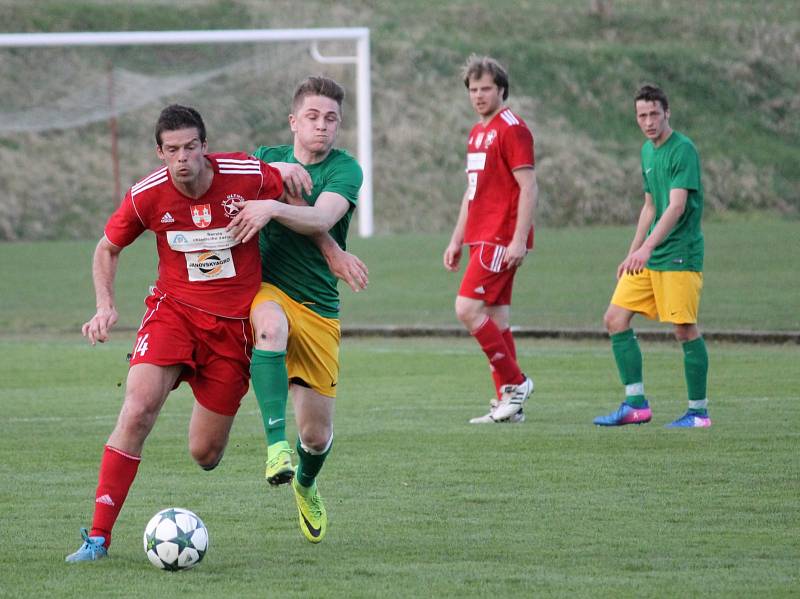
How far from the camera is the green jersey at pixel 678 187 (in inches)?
372

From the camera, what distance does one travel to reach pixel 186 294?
6.07 meters

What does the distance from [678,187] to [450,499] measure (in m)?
3.35

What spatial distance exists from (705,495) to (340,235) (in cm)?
226

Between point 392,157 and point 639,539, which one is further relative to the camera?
point 392,157

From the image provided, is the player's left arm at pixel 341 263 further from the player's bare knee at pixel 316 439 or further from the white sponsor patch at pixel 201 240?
the player's bare knee at pixel 316 439

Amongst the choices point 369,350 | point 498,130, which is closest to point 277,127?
point 369,350

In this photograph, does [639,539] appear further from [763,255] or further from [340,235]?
[763,255]

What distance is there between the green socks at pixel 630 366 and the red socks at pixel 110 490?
4.71 m

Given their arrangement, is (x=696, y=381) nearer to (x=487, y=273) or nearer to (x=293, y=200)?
(x=487, y=273)

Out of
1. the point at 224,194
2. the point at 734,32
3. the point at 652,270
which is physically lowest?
the point at 652,270

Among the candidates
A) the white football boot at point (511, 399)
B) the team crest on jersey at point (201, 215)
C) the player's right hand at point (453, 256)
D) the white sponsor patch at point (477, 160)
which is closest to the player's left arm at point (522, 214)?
the white sponsor patch at point (477, 160)

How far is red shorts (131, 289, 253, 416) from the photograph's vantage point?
590 cm

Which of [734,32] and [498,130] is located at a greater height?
[734,32]

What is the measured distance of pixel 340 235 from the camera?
6730mm
